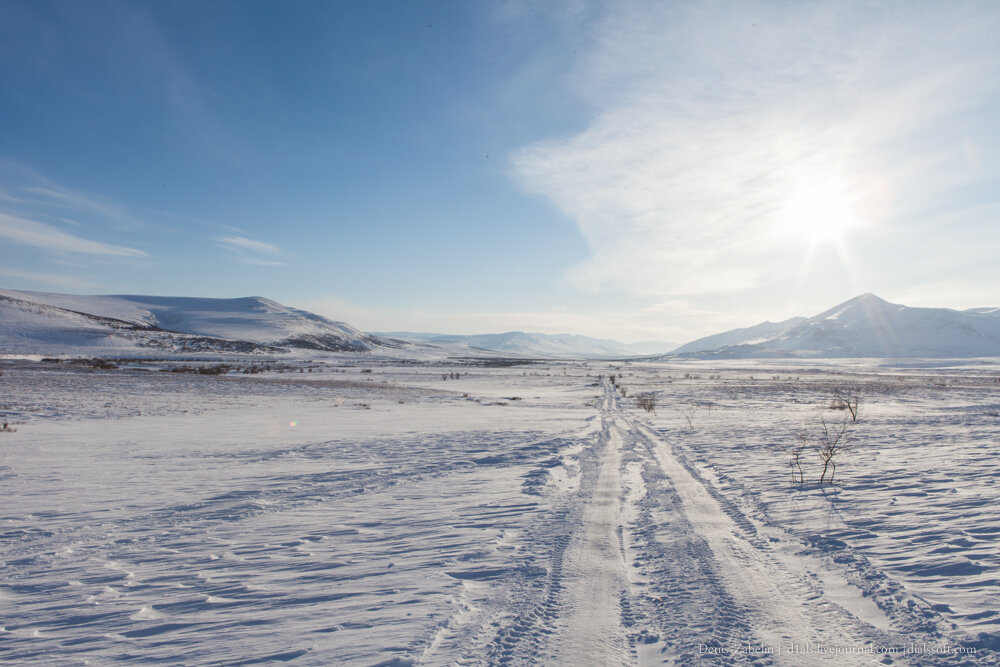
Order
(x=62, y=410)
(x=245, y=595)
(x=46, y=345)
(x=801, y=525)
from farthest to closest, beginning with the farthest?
(x=46, y=345), (x=62, y=410), (x=801, y=525), (x=245, y=595)

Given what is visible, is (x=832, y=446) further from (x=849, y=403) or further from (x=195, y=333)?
(x=195, y=333)

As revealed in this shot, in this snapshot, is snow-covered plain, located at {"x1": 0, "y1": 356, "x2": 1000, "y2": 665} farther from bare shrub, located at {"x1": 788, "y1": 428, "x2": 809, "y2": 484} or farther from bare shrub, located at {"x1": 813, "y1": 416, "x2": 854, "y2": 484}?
bare shrub, located at {"x1": 813, "y1": 416, "x2": 854, "y2": 484}

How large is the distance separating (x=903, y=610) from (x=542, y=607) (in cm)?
303

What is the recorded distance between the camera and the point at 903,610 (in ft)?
12.6

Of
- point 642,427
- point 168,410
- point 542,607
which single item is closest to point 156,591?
point 542,607

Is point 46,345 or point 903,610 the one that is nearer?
point 903,610

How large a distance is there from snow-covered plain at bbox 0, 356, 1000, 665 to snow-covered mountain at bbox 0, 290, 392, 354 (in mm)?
77174

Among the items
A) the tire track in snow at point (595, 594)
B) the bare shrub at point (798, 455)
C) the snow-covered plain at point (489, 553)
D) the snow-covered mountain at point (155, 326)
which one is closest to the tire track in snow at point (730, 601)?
the snow-covered plain at point (489, 553)

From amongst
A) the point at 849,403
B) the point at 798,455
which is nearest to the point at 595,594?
the point at 798,455

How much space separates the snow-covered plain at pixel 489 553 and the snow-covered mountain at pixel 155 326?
253 feet

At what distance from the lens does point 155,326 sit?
13688 centimetres

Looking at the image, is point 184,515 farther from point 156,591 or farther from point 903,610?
point 903,610

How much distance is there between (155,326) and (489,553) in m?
167

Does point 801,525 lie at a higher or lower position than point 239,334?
lower
